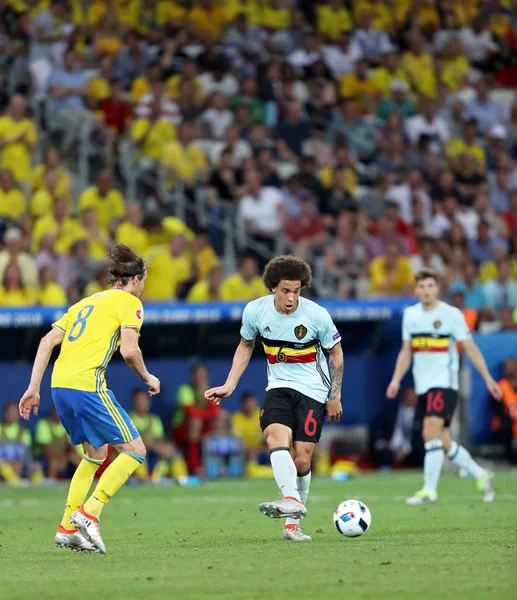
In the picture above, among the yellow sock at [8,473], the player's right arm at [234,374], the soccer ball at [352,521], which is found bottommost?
the yellow sock at [8,473]

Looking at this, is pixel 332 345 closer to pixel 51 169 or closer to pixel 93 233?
pixel 93 233

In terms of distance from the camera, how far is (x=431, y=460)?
1293cm

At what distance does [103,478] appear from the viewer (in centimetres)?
848

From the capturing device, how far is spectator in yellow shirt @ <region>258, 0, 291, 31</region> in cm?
2458

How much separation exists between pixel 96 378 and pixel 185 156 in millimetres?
12474

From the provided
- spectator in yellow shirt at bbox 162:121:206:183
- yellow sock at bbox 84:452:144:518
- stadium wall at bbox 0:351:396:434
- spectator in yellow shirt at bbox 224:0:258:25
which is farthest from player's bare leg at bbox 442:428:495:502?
spectator in yellow shirt at bbox 224:0:258:25

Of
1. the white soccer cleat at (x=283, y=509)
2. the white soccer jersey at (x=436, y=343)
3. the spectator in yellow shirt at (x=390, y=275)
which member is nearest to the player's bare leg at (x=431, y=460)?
the white soccer jersey at (x=436, y=343)

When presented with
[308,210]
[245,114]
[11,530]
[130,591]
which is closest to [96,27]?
[245,114]

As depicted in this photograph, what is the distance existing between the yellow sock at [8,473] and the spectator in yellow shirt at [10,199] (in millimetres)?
3455

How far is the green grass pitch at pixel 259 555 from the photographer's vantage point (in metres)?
6.46

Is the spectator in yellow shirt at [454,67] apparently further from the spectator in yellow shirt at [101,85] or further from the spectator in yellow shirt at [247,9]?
the spectator in yellow shirt at [101,85]

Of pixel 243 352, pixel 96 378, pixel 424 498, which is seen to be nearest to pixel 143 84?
pixel 424 498

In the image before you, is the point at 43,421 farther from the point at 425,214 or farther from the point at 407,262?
the point at 425,214

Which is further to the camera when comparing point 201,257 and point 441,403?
point 201,257
